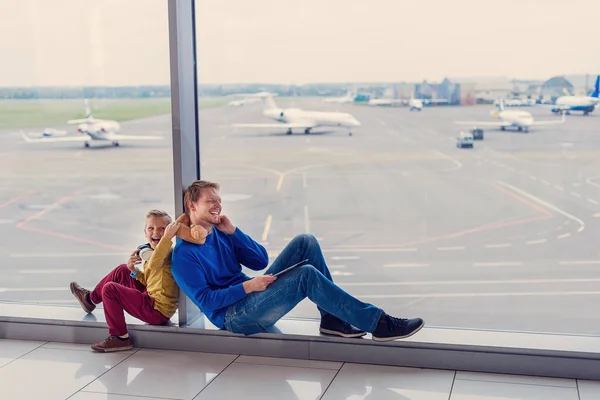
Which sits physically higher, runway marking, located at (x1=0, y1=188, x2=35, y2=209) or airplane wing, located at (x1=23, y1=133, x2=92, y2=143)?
airplane wing, located at (x1=23, y1=133, x2=92, y2=143)

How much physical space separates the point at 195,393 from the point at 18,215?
38.7 feet

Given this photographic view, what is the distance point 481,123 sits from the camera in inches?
223

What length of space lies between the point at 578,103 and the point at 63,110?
484 centimetres

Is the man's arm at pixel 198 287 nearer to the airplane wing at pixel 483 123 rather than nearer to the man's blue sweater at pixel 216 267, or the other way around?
the man's blue sweater at pixel 216 267

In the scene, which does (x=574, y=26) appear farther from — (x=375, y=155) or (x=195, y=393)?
(x=375, y=155)

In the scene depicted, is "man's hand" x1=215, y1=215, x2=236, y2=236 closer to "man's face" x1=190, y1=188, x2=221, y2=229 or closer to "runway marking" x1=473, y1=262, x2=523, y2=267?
"man's face" x1=190, y1=188, x2=221, y2=229

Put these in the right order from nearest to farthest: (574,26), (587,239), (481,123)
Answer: (574,26)
(481,123)
(587,239)

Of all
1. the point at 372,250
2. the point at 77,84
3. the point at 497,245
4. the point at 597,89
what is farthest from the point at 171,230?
the point at 497,245

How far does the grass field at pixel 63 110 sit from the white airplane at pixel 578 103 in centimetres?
253

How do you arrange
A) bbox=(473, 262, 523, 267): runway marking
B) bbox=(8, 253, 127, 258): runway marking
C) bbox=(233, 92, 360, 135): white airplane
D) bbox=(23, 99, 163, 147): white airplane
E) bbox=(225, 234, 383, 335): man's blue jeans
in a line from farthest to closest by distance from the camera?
bbox=(473, 262, 523, 267): runway marking → bbox=(8, 253, 127, 258): runway marking → bbox=(23, 99, 163, 147): white airplane → bbox=(233, 92, 360, 135): white airplane → bbox=(225, 234, 383, 335): man's blue jeans

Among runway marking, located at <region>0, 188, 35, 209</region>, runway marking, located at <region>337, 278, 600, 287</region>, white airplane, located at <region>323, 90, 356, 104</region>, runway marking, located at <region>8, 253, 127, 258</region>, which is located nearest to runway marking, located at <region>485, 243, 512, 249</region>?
runway marking, located at <region>337, 278, 600, 287</region>

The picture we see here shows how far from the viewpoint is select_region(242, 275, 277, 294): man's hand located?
2.88m

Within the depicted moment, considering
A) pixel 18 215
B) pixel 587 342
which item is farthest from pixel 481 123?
pixel 18 215

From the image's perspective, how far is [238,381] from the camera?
283cm
